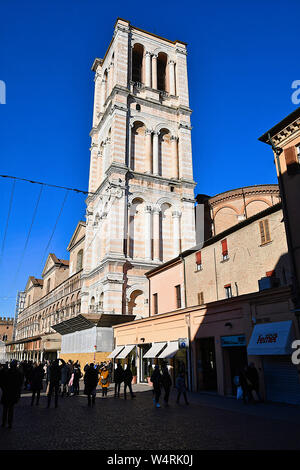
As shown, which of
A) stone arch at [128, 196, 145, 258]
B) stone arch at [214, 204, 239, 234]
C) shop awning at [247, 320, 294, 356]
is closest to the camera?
shop awning at [247, 320, 294, 356]

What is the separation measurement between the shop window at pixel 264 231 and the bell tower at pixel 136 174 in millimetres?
15171

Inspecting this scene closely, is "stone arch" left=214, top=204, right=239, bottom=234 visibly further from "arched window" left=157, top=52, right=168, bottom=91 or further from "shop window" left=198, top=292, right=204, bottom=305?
"arched window" left=157, top=52, right=168, bottom=91

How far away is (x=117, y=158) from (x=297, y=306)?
25.2 meters

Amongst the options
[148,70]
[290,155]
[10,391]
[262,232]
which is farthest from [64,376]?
[148,70]

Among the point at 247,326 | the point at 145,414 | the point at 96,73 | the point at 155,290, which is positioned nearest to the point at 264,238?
the point at 247,326

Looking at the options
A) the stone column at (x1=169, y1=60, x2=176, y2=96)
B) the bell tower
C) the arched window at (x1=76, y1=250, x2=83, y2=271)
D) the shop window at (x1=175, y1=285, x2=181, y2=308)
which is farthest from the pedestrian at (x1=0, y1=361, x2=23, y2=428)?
the arched window at (x1=76, y1=250, x2=83, y2=271)

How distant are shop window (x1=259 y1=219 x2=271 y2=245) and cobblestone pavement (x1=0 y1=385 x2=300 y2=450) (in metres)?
8.44

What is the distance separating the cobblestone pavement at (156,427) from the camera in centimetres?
789

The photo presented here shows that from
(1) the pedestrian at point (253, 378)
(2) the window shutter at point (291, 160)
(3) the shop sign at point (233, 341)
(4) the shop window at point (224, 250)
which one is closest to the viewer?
(1) the pedestrian at point (253, 378)

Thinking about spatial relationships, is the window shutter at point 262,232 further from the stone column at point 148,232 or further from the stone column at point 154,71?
→ the stone column at point 154,71

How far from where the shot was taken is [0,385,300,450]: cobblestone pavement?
789cm

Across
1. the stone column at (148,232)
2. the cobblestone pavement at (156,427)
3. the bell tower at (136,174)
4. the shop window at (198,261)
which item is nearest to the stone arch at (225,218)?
the bell tower at (136,174)

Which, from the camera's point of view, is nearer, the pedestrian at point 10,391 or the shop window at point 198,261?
the pedestrian at point 10,391

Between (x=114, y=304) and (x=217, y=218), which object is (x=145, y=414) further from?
(x=217, y=218)
